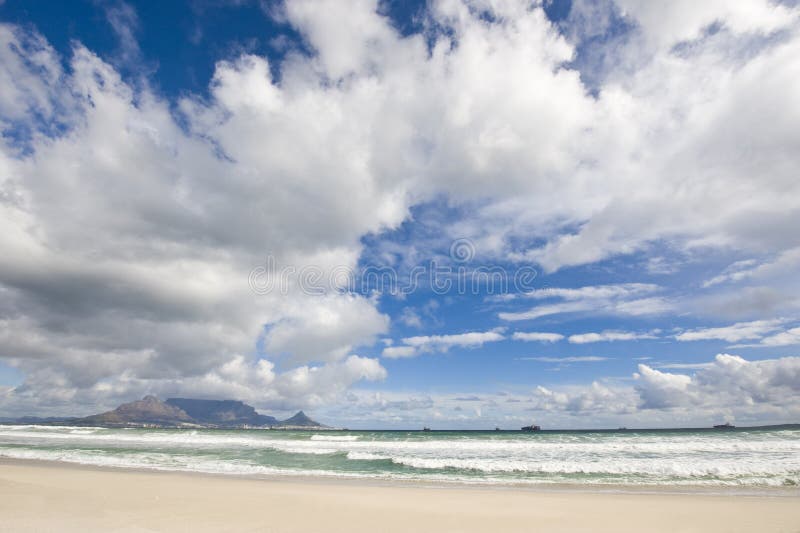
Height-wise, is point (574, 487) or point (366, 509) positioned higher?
point (366, 509)

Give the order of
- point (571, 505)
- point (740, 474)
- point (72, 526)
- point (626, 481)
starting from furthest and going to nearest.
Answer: point (740, 474), point (626, 481), point (571, 505), point (72, 526)

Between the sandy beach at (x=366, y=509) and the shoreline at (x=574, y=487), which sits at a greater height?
the sandy beach at (x=366, y=509)

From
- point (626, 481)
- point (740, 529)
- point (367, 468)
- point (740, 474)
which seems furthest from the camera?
point (367, 468)

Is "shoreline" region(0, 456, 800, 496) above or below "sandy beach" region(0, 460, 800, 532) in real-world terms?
below

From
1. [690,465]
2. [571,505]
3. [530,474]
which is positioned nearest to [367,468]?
[530,474]

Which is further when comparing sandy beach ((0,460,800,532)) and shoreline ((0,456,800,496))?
shoreline ((0,456,800,496))

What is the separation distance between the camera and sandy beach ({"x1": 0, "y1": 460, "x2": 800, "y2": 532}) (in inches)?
332

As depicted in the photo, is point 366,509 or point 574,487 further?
A: point 574,487

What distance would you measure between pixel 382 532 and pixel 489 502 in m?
4.83

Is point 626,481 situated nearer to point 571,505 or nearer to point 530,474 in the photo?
point 530,474

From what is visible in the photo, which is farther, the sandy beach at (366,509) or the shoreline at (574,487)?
the shoreline at (574,487)

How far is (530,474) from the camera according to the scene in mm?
19094

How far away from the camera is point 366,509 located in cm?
1037

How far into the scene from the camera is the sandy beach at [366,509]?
27.7 ft
